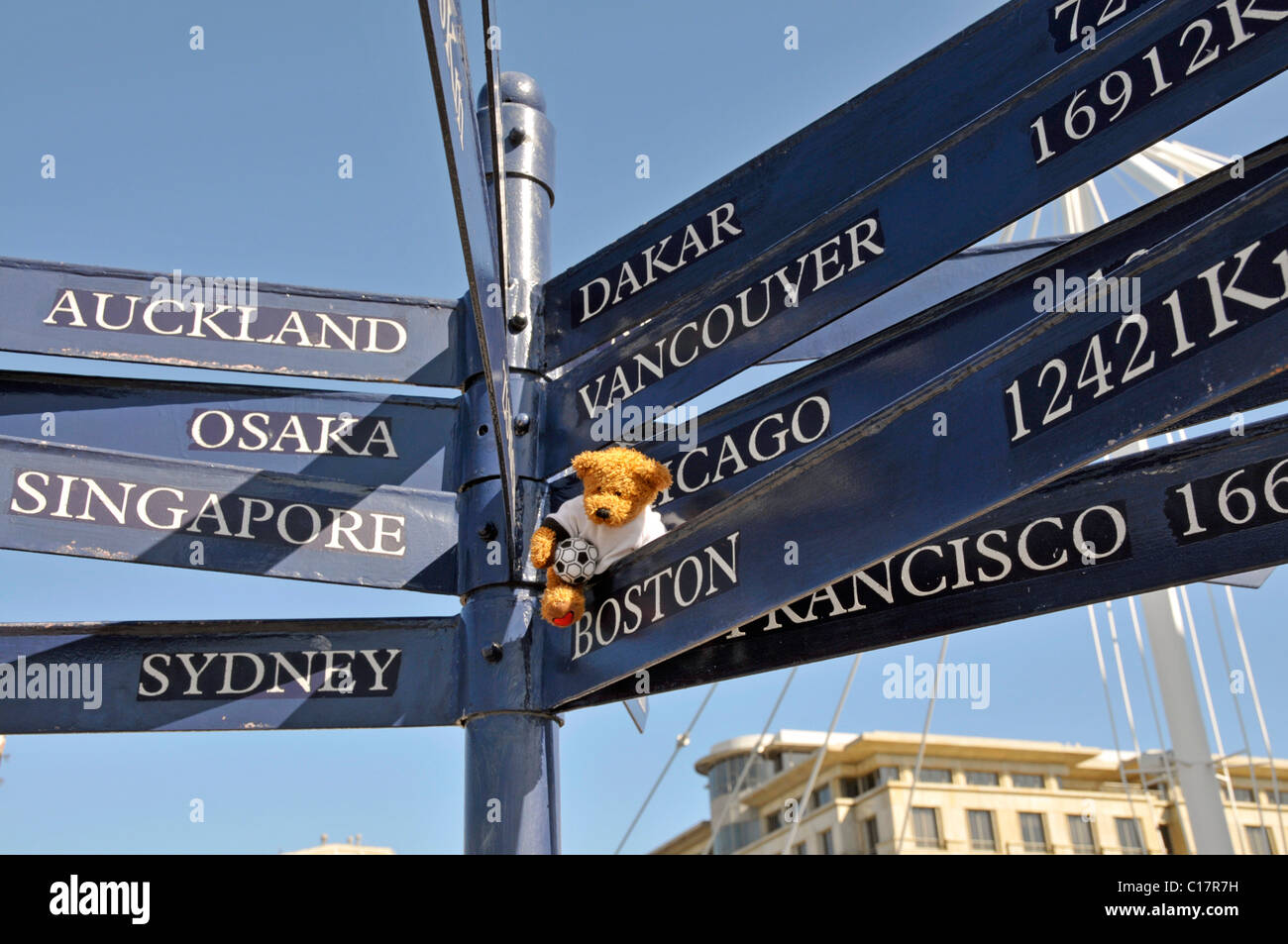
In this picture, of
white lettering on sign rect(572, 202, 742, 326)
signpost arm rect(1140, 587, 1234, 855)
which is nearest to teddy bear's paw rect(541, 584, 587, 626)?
white lettering on sign rect(572, 202, 742, 326)

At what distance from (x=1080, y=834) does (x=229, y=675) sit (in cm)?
5286

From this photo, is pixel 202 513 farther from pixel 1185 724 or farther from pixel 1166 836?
pixel 1166 836

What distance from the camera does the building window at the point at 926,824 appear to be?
47.9 meters

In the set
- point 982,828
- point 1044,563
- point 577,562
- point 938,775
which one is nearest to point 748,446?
point 577,562

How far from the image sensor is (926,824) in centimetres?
4869

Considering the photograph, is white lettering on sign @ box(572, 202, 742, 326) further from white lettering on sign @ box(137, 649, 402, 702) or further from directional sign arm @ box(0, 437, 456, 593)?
white lettering on sign @ box(137, 649, 402, 702)

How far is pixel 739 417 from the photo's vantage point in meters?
3.53

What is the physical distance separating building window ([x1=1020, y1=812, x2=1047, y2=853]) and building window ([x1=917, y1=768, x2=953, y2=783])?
3129 mm

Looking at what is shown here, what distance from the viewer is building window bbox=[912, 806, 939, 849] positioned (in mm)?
47938

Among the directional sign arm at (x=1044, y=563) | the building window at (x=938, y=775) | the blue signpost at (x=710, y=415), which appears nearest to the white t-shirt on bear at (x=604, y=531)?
the blue signpost at (x=710, y=415)

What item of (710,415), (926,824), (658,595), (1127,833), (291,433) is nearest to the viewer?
(658,595)
